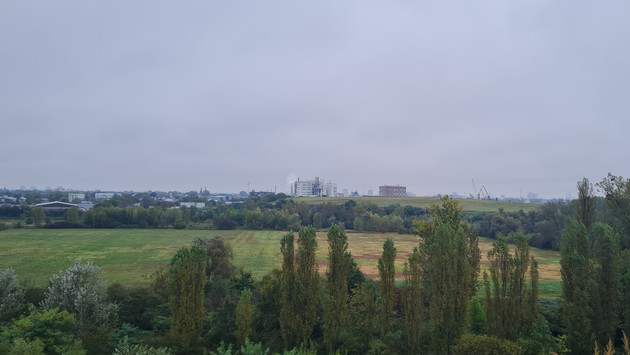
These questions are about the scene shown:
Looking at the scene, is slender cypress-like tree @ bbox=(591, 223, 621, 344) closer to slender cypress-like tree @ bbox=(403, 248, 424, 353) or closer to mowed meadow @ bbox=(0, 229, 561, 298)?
slender cypress-like tree @ bbox=(403, 248, 424, 353)

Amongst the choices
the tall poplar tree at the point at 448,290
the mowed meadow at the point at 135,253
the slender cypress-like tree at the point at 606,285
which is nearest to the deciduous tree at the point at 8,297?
the mowed meadow at the point at 135,253

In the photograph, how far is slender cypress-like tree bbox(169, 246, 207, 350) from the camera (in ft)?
62.9

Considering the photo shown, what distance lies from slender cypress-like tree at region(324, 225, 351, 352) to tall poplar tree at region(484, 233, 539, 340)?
766cm

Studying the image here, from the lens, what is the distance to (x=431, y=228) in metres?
29.2

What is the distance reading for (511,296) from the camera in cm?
1862

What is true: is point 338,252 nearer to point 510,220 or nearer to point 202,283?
point 202,283

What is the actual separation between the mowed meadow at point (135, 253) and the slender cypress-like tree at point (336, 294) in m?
24.8

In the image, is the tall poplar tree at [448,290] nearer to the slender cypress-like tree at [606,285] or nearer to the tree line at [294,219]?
the slender cypress-like tree at [606,285]

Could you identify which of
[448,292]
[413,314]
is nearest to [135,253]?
[413,314]

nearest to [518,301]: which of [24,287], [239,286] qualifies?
[239,286]

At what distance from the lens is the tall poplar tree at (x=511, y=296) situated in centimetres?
1855

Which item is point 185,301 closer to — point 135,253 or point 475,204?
point 135,253

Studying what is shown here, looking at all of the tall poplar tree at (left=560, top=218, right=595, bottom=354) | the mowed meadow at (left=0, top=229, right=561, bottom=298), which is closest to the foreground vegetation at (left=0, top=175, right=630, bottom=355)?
the tall poplar tree at (left=560, top=218, right=595, bottom=354)

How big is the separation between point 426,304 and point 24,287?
31.5 meters
